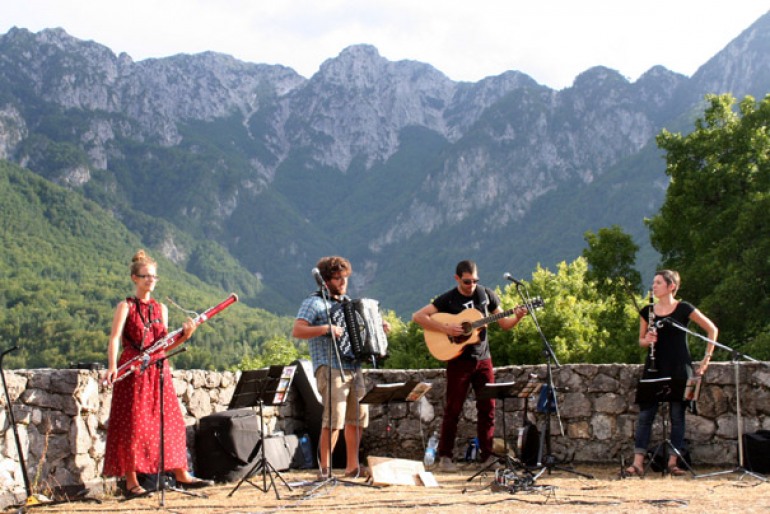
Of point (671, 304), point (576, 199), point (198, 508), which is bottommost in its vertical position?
point (198, 508)

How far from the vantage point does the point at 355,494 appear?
23.7 feet

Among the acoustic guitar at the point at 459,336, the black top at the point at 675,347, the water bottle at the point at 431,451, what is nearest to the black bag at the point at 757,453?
the black top at the point at 675,347

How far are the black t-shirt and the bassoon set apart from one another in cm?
232

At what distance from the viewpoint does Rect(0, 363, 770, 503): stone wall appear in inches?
302

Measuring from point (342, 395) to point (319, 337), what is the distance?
540 millimetres

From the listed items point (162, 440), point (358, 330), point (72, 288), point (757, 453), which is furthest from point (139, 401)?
point (72, 288)

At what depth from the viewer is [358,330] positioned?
801cm

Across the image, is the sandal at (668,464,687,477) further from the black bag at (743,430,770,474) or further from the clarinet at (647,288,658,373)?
the clarinet at (647,288,658,373)

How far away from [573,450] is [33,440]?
5.56 metres

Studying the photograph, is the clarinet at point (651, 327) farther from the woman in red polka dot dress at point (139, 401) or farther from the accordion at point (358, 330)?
the woman in red polka dot dress at point (139, 401)

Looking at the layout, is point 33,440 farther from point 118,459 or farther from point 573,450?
point 573,450

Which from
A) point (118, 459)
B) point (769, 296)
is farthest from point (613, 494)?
point (769, 296)

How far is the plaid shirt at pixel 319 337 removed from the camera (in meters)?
8.06

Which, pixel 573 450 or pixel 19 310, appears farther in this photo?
pixel 19 310
